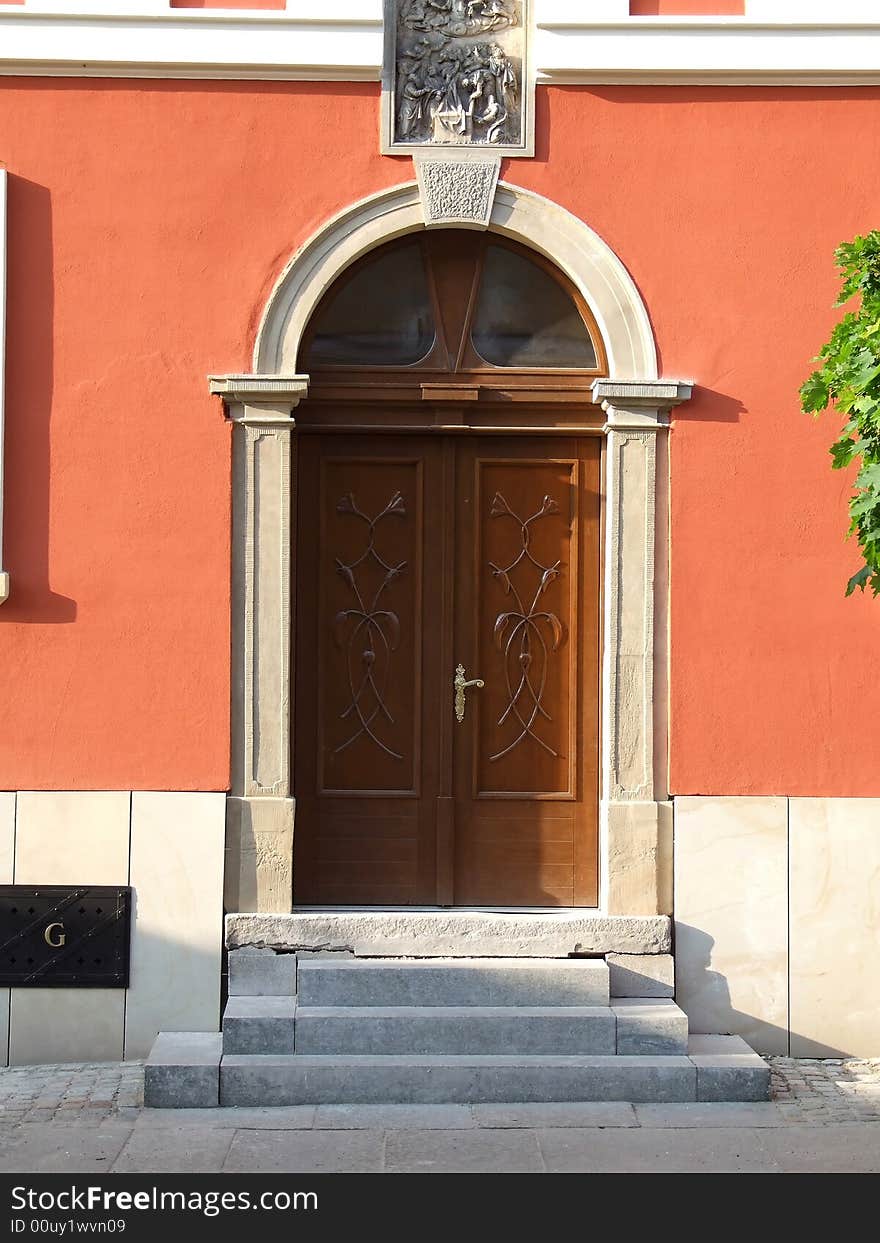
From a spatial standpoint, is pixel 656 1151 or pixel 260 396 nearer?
pixel 656 1151

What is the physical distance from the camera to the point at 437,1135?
5512 mm

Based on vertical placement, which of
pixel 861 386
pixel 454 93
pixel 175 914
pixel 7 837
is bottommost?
pixel 175 914

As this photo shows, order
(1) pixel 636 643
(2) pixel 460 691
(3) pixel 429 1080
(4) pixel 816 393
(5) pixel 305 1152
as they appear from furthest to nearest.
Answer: (2) pixel 460 691 < (1) pixel 636 643 < (3) pixel 429 1080 < (4) pixel 816 393 < (5) pixel 305 1152

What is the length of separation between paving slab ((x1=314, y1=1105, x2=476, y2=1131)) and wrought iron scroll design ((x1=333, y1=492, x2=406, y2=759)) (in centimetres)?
170

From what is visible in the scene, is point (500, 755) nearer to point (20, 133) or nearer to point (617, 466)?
point (617, 466)

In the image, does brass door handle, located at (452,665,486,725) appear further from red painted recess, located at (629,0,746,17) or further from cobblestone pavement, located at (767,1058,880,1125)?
red painted recess, located at (629,0,746,17)

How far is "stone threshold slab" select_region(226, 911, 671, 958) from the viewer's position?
6.43 m

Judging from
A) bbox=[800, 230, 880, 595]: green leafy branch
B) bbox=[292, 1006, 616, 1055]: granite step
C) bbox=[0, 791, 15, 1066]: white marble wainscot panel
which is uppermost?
bbox=[800, 230, 880, 595]: green leafy branch

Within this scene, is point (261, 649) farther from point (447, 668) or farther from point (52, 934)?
point (52, 934)

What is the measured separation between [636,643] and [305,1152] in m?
2.67

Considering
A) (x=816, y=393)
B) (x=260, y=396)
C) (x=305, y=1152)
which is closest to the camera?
(x=305, y=1152)

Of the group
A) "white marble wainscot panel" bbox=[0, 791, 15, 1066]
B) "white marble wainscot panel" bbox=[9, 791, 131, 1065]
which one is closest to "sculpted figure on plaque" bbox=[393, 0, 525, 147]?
"white marble wainscot panel" bbox=[9, 791, 131, 1065]

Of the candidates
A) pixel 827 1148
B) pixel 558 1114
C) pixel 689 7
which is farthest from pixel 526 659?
pixel 689 7

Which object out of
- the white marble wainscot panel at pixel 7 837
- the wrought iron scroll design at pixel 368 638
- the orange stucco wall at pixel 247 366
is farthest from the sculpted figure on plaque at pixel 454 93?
the white marble wainscot panel at pixel 7 837
